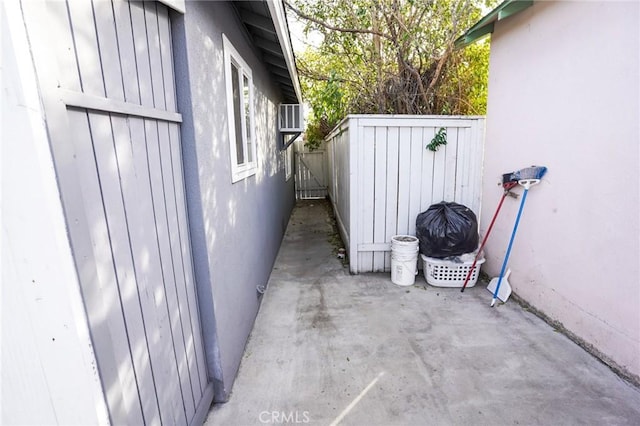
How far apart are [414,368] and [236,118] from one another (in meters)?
2.54

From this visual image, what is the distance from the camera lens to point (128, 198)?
3.90 feet

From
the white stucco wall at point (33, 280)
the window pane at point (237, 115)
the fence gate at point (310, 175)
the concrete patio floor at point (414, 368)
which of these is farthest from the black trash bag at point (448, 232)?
the fence gate at point (310, 175)

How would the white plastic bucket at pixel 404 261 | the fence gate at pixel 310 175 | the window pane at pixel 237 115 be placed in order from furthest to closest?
the fence gate at pixel 310 175, the white plastic bucket at pixel 404 261, the window pane at pixel 237 115

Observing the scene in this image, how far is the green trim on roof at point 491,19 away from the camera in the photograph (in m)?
2.84

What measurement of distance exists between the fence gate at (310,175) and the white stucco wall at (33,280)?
405 inches

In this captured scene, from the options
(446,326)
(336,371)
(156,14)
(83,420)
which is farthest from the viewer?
(446,326)

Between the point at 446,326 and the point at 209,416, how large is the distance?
2.03 meters

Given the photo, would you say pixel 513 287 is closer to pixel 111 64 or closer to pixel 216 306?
pixel 216 306

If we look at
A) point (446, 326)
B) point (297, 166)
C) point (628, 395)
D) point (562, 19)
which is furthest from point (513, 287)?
point (297, 166)

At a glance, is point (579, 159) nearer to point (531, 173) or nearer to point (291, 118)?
point (531, 173)

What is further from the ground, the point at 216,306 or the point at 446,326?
the point at 216,306

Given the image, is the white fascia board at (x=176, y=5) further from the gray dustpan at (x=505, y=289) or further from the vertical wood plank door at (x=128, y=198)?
the gray dustpan at (x=505, y=289)

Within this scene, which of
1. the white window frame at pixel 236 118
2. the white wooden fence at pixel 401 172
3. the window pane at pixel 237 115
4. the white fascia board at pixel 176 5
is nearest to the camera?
the white fascia board at pixel 176 5

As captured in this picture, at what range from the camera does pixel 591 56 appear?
2.30 metres
